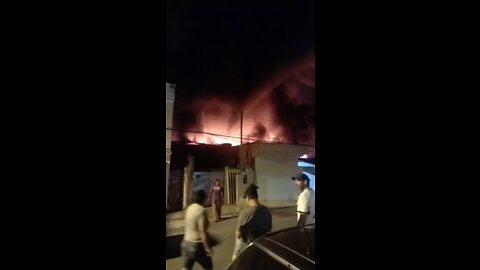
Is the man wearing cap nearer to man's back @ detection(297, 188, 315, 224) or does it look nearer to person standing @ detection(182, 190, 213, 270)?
man's back @ detection(297, 188, 315, 224)

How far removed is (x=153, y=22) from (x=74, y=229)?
715 millimetres

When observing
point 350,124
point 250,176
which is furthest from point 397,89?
point 250,176

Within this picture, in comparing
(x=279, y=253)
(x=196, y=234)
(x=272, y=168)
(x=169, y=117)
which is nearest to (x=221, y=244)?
(x=196, y=234)

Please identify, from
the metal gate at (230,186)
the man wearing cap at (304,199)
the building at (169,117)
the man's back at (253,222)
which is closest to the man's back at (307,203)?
the man wearing cap at (304,199)

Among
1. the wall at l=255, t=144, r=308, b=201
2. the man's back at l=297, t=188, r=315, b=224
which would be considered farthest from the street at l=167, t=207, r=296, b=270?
the man's back at l=297, t=188, r=315, b=224

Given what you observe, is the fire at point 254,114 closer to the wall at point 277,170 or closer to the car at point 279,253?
the wall at point 277,170

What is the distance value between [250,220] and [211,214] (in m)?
0.15

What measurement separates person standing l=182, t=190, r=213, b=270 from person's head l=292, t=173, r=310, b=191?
363 mm

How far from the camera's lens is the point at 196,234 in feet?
3.97

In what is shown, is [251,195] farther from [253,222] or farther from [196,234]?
[196,234]

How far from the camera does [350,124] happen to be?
4.46 feet

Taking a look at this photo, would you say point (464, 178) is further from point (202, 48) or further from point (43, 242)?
point (43, 242)

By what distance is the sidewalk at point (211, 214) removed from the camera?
3.99 feet

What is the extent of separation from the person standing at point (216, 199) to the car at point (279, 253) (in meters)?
0.16
